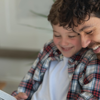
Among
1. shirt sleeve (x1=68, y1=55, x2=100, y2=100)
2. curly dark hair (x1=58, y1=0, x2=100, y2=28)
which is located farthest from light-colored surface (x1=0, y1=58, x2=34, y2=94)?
curly dark hair (x1=58, y1=0, x2=100, y2=28)

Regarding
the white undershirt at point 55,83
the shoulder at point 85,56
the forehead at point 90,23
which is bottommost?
the white undershirt at point 55,83

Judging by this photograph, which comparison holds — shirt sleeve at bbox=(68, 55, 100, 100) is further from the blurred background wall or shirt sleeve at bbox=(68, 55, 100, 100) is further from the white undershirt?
the blurred background wall

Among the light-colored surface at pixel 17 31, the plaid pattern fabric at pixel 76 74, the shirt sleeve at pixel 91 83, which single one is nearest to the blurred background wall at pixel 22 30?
the light-colored surface at pixel 17 31

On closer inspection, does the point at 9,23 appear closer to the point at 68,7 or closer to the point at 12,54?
the point at 12,54

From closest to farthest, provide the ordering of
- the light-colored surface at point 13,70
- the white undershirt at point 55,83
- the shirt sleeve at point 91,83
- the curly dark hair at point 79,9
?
the curly dark hair at point 79,9 → the shirt sleeve at point 91,83 → the white undershirt at point 55,83 → the light-colored surface at point 13,70

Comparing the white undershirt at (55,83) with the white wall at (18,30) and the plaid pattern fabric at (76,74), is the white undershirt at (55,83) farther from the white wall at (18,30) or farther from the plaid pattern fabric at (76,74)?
the white wall at (18,30)

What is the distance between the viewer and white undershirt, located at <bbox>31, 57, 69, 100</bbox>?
A: 36.9 inches

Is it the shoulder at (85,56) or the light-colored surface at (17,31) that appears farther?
the light-colored surface at (17,31)

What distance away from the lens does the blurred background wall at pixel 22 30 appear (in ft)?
4.87

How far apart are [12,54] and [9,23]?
0.34 meters

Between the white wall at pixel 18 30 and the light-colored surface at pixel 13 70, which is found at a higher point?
the white wall at pixel 18 30

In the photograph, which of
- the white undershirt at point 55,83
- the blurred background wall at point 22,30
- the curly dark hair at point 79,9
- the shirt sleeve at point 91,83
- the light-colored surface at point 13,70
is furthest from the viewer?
the light-colored surface at point 13,70

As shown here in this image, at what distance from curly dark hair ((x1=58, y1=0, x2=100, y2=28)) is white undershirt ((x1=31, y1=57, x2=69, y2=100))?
1.16 ft

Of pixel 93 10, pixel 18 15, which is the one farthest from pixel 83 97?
pixel 18 15
